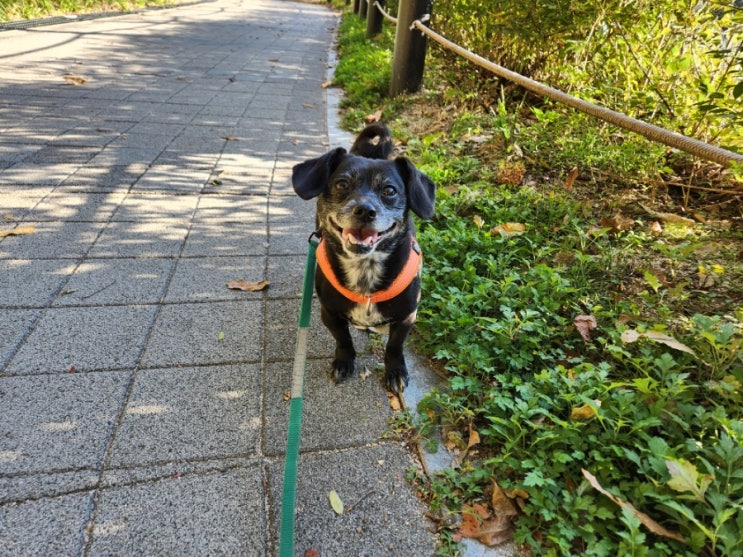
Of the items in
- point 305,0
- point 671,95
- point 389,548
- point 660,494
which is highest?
point 305,0

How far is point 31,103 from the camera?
22.2 ft

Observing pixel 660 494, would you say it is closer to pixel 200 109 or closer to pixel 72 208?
pixel 72 208

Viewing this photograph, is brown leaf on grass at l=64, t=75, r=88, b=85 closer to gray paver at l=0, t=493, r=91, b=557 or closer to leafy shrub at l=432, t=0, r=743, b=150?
leafy shrub at l=432, t=0, r=743, b=150

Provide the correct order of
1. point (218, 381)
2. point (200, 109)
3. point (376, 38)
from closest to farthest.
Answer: point (218, 381) < point (200, 109) < point (376, 38)

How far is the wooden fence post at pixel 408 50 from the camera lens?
21.8 feet

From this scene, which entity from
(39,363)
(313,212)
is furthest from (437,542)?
(313,212)

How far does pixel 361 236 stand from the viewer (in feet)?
7.50

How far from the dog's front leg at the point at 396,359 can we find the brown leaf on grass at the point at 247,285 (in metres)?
1.27

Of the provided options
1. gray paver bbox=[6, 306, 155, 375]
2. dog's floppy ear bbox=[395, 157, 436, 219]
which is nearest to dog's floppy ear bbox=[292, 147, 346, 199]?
dog's floppy ear bbox=[395, 157, 436, 219]

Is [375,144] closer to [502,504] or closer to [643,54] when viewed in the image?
[502,504]

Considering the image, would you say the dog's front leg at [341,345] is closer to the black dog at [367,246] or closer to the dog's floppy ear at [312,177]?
the black dog at [367,246]

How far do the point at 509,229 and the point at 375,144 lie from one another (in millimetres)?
1289

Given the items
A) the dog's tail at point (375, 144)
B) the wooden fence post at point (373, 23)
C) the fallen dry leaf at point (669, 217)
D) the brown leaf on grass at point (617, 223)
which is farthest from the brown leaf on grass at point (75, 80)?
the fallen dry leaf at point (669, 217)

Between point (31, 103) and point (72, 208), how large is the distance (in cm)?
402
